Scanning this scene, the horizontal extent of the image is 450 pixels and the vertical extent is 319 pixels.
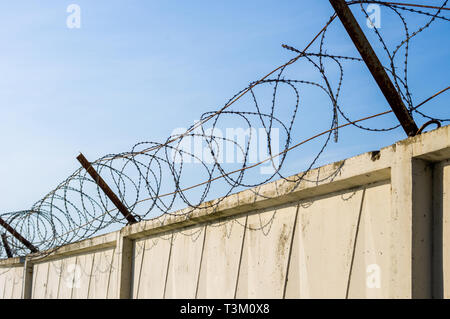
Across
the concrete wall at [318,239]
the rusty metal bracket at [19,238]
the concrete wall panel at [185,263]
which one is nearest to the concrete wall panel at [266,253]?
the concrete wall at [318,239]

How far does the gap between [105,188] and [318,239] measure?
3.96 metres

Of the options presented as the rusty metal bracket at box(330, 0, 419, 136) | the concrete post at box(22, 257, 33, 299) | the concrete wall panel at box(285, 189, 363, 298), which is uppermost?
the rusty metal bracket at box(330, 0, 419, 136)

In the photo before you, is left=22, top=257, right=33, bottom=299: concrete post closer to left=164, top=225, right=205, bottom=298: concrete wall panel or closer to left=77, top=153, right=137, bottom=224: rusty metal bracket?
left=77, top=153, right=137, bottom=224: rusty metal bracket

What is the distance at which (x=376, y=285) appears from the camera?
4582 millimetres

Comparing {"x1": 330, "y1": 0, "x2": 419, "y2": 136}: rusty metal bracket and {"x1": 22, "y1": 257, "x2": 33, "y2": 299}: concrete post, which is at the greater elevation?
{"x1": 330, "y1": 0, "x2": 419, "y2": 136}: rusty metal bracket

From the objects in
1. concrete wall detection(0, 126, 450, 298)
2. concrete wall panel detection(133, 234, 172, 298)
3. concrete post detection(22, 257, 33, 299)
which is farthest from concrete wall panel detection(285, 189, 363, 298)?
concrete post detection(22, 257, 33, 299)

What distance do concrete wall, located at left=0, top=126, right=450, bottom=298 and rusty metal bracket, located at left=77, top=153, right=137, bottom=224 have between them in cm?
26

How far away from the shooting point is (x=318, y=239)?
5.19m

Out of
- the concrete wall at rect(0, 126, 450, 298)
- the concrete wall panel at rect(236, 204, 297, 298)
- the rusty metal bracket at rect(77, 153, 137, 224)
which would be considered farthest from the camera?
the rusty metal bracket at rect(77, 153, 137, 224)

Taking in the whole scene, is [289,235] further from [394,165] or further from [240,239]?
[394,165]

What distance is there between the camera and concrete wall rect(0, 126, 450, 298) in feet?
13.8

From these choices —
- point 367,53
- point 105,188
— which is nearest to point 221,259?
point 105,188

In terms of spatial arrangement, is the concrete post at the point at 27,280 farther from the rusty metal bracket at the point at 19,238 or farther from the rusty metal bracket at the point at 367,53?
the rusty metal bracket at the point at 367,53
